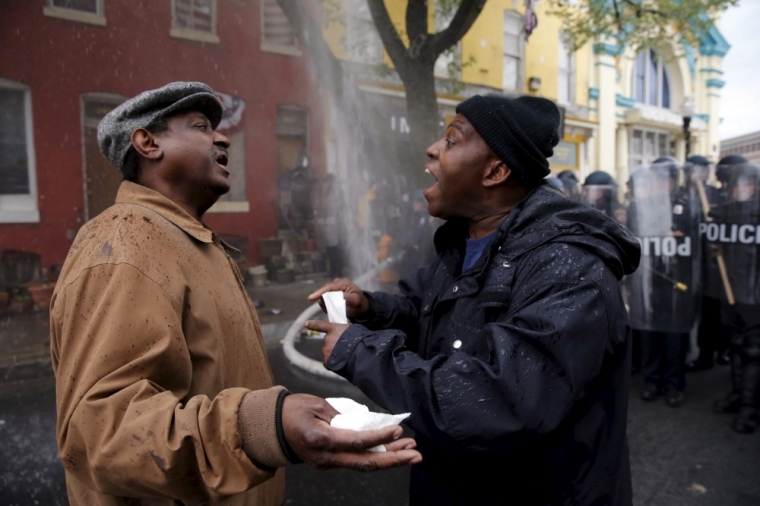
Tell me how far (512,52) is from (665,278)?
13.5 m

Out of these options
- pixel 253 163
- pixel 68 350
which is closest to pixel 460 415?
pixel 68 350

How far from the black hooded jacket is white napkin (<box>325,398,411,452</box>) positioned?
202 millimetres

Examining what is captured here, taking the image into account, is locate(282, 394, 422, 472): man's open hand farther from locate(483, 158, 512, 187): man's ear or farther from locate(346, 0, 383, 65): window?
locate(346, 0, 383, 65): window

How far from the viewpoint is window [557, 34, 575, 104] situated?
713 inches

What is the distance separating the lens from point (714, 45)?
69.4 ft

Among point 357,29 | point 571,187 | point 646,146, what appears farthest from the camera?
point 646,146

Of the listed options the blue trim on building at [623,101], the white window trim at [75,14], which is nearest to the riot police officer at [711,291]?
the white window trim at [75,14]

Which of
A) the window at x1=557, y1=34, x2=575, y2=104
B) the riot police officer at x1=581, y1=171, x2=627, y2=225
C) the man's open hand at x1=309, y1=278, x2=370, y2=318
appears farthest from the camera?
the window at x1=557, y1=34, x2=575, y2=104

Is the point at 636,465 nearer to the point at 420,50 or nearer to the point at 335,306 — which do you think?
the point at 335,306

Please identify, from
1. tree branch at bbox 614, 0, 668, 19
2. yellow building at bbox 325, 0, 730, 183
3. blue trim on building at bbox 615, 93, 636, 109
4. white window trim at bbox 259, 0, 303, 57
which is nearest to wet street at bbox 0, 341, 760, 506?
tree branch at bbox 614, 0, 668, 19

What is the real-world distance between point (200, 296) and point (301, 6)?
276 inches

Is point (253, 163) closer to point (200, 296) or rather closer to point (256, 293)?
point (256, 293)

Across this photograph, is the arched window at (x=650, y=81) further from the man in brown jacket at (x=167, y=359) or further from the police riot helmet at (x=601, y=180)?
the man in brown jacket at (x=167, y=359)

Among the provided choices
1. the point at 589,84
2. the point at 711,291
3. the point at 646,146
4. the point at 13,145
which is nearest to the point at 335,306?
the point at 711,291
